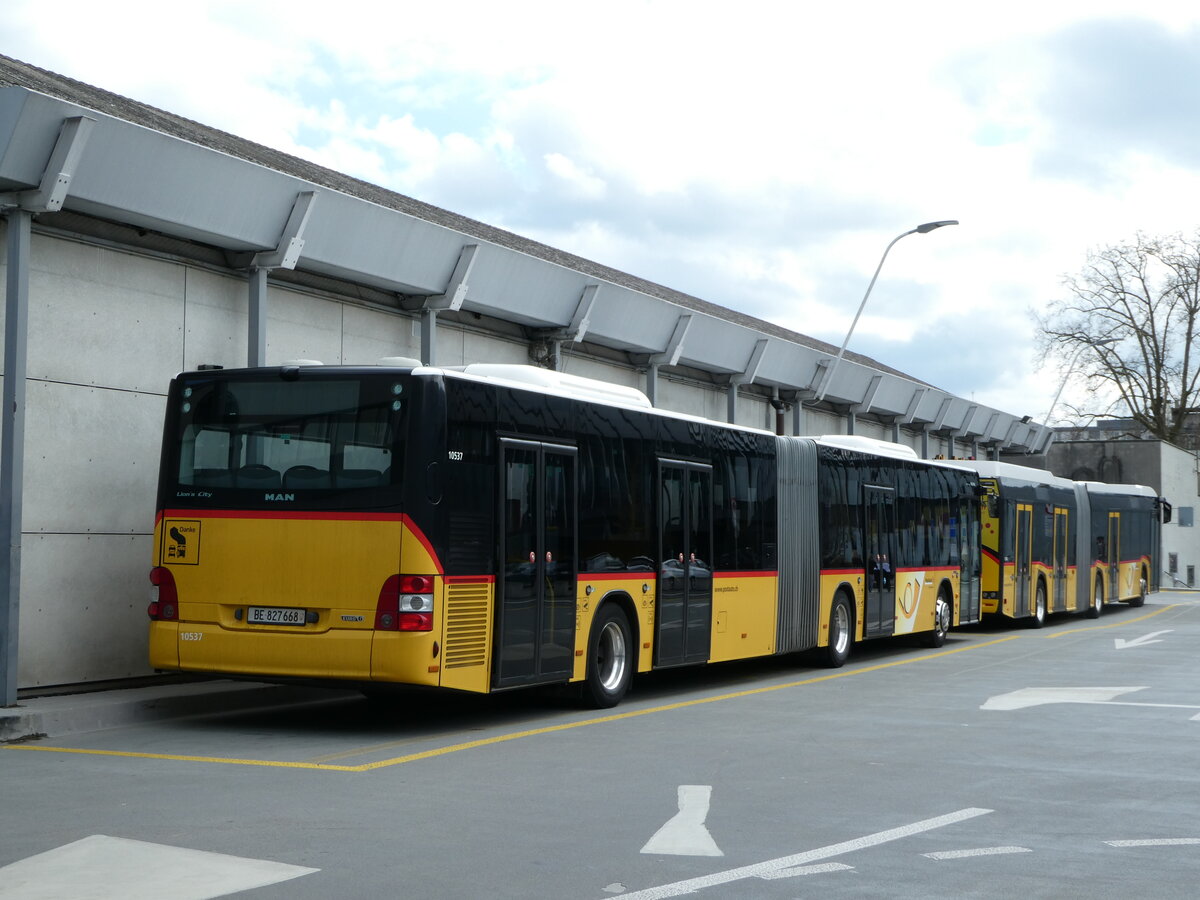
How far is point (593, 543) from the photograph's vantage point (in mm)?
13828

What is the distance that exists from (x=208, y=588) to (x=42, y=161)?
4205 millimetres

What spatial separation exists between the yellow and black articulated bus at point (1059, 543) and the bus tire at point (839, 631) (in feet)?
28.0

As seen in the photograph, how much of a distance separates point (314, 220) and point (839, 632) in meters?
8.94

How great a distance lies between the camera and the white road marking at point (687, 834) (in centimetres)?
727

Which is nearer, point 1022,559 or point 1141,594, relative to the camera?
point 1022,559

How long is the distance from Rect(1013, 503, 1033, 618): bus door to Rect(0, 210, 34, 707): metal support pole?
21060 millimetres

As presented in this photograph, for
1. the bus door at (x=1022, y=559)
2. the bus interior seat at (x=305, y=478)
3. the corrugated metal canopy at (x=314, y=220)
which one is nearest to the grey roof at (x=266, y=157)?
the corrugated metal canopy at (x=314, y=220)

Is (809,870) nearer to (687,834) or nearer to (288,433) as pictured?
(687,834)

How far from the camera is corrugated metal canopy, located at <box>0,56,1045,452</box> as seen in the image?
13.8 metres

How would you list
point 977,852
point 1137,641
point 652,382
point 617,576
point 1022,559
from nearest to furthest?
point 977,852 < point 617,576 < point 1137,641 < point 652,382 < point 1022,559

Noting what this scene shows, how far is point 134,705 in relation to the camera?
12984 millimetres

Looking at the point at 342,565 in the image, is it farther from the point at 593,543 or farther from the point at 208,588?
the point at 593,543

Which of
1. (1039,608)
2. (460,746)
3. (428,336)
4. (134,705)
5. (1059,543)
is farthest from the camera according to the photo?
(1059,543)

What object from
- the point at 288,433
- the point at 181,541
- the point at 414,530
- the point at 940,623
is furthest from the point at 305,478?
the point at 940,623
